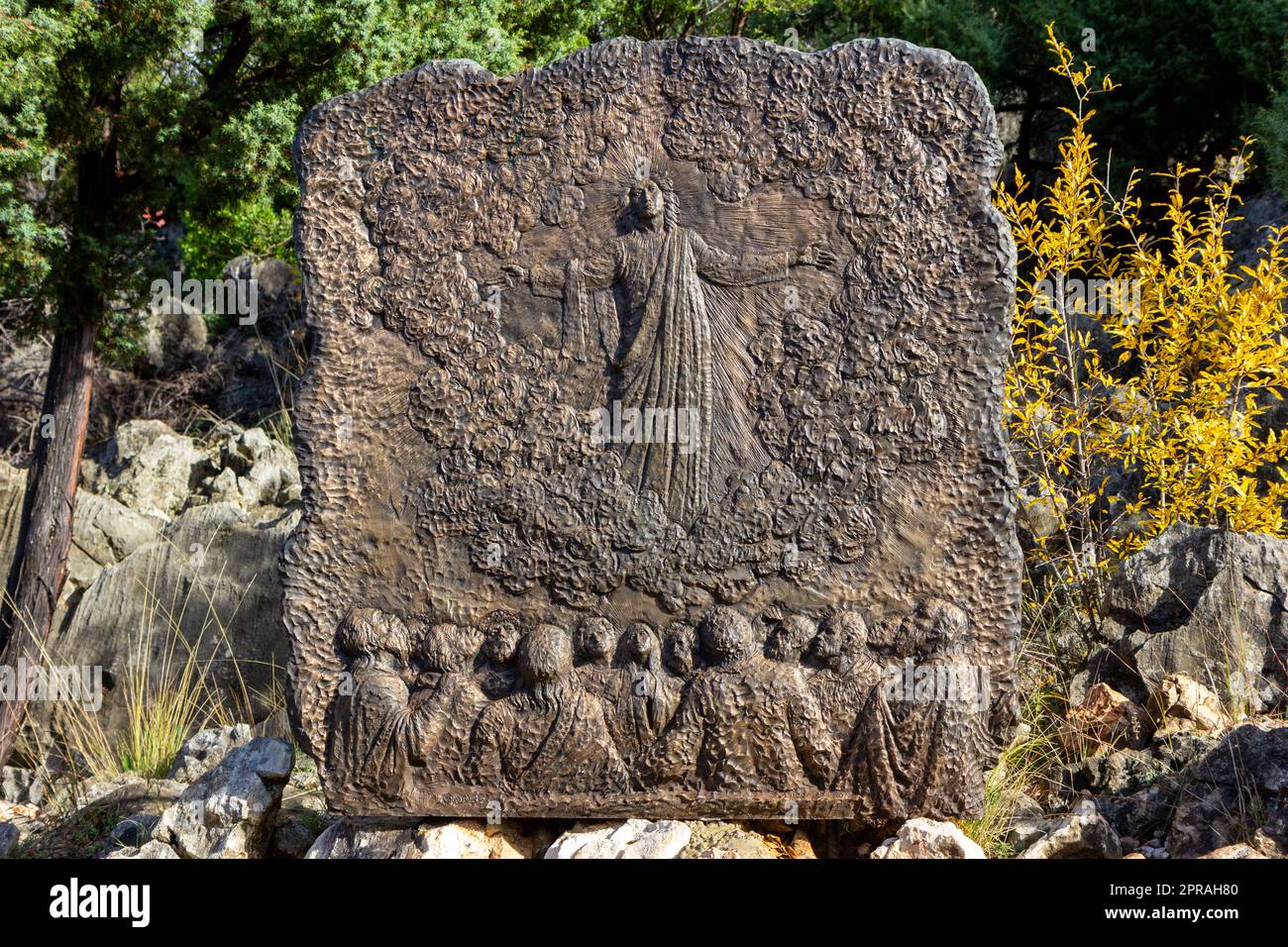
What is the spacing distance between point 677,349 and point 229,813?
214 centimetres

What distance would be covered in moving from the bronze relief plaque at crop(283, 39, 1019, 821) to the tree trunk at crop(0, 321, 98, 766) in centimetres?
271

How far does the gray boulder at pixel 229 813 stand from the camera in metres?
3.81

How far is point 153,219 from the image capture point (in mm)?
7238

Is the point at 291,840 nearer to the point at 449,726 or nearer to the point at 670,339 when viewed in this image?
the point at 449,726

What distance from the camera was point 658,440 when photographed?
365cm

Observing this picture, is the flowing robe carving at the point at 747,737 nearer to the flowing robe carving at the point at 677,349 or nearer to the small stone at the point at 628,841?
the small stone at the point at 628,841

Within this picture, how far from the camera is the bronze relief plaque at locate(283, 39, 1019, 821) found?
354 cm

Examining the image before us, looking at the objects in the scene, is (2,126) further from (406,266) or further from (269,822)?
(269,822)

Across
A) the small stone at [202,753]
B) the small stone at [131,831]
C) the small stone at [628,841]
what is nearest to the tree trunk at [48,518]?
the small stone at [202,753]

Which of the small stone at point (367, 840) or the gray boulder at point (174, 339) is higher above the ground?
the gray boulder at point (174, 339)

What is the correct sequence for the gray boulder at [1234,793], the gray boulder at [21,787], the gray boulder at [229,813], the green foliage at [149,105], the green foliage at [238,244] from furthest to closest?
1. the green foliage at [238,244]
2. the gray boulder at [21,787]
3. the green foliage at [149,105]
4. the gray boulder at [229,813]
5. the gray boulder at [1234,793]

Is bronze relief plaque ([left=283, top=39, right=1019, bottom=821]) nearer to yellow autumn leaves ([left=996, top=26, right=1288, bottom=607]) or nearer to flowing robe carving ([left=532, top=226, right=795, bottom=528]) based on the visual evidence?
flowing robe carving ([left=532, top=226, right=795, bottom=528])

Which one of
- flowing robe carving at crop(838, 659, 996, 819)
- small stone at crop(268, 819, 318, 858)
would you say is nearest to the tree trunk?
small stone at crop(268, 819, 318, 858)

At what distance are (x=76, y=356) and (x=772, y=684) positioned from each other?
4214mm
